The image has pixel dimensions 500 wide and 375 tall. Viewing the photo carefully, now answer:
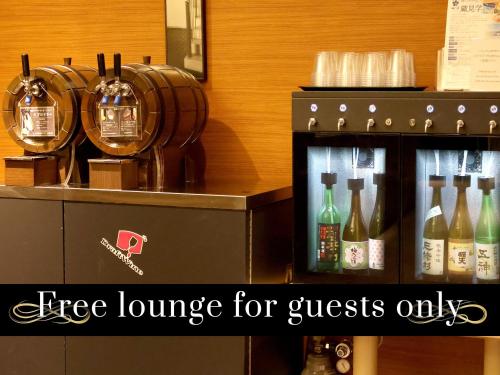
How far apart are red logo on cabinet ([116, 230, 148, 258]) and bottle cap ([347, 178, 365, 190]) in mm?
671

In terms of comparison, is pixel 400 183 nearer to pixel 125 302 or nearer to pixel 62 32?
pixel 125 302

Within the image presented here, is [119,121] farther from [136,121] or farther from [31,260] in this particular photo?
[31,260]

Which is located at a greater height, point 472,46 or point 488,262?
point 472,46

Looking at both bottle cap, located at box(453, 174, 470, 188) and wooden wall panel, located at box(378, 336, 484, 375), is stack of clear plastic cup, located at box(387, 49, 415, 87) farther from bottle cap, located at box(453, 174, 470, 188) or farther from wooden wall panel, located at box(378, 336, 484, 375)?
wooden wall panel, located at box(378, 336, 484, 375)

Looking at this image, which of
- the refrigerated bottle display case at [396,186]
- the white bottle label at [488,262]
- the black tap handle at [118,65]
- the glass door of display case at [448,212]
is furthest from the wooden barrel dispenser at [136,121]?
the white bottle label at [488,262]

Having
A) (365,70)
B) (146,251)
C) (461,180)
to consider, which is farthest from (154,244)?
(461,180)

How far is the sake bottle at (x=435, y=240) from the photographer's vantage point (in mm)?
2408

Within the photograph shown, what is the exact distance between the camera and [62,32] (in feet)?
11.1

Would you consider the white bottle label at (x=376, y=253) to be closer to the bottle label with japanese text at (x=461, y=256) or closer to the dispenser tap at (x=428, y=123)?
the bottle label with japanese text at (x=461, y=256)

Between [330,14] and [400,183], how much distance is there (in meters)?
0.85

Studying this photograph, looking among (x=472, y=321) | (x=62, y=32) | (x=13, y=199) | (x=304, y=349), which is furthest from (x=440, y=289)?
(x=62, y=32)

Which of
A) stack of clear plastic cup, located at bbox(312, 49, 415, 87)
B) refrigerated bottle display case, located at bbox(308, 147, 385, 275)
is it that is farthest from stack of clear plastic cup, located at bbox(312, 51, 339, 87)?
refrigerated bottle display case, located at bbox(308, 147, 385, 275)

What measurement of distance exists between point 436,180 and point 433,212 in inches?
4.0

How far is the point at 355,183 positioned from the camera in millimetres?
2512
